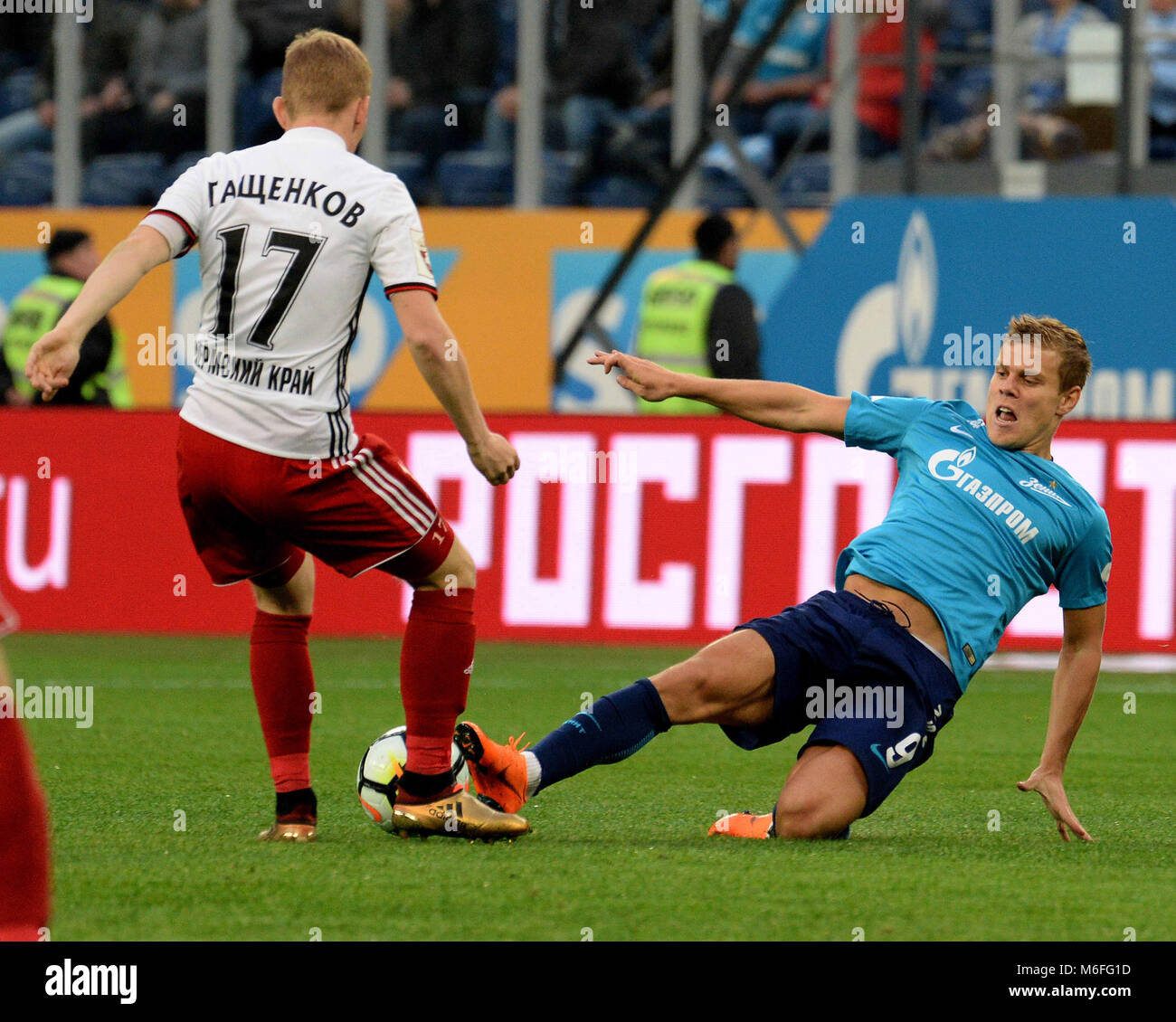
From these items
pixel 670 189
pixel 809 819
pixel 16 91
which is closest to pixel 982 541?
pixel 809 819

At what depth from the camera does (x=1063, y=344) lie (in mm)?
5227

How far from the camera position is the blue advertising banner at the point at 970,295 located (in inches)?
481

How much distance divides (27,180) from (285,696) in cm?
1215

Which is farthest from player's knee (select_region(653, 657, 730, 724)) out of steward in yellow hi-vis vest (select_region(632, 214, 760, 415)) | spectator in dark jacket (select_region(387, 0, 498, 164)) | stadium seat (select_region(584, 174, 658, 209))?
spectator in dark jacket (select_region(387, 0, 498, 164))

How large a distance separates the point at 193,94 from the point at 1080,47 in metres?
6.86

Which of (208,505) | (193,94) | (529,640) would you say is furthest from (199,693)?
(193,94)

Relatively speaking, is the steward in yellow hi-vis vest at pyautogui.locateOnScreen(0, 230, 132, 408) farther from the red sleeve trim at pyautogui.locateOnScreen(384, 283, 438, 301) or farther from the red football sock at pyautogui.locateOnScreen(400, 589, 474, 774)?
the red sleeve trim at pyautogui.locateOnScreen(384, 283, 438, 301)

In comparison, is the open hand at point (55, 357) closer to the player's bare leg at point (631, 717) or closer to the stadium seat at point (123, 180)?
the player's bare leg at point (631, 717)

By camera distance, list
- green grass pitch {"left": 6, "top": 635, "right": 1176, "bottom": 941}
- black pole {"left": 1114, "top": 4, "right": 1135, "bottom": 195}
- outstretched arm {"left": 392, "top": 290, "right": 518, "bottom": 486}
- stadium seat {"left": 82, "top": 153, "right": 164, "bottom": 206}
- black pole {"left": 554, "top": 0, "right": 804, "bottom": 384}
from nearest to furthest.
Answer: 1. green grass pitch {"left": 6, "top": 635, "right": 1176, "bottom": 941}
2. outstretched arm {"left": 392, "top": 290, "right": 518, "bottom": 486}
3. black pole {"left": 1114, "top": 4, "right": 1135, "bottom": 195}
4. black pole {"left": 554, "top": 0, "right": 804, "bottom": 384}
5. stadium seat {"left": 82, "top": 153, "right": 164, "bottom": 206}

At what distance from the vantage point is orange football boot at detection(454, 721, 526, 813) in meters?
4.96

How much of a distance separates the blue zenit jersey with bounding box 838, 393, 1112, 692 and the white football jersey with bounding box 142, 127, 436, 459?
4.39ft

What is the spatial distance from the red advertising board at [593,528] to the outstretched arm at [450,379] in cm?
521

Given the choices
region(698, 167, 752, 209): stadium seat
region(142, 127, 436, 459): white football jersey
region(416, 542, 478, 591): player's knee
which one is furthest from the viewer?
region(698, 167, 752, 209): stadium seat

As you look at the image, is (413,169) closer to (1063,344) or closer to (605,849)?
(1063,344)
